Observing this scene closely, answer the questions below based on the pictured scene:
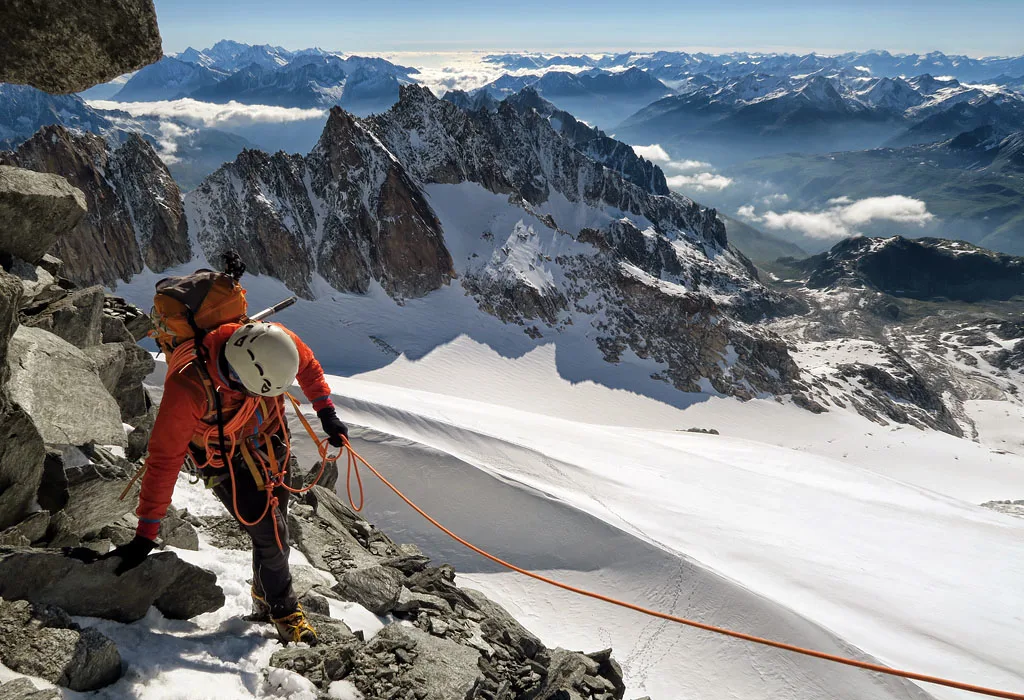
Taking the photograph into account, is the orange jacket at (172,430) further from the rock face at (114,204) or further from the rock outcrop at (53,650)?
the rock face at (114,204)

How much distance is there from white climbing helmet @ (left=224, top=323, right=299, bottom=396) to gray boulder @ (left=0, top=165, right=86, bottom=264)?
15.6 ft

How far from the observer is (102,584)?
477 cm

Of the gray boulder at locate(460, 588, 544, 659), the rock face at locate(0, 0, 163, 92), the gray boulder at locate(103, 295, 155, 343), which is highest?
the rock face at locate(0, 0, 163, 92)

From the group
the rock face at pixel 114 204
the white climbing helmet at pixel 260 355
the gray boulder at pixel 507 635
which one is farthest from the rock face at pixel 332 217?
the white climbing helmet at pixel 260 355

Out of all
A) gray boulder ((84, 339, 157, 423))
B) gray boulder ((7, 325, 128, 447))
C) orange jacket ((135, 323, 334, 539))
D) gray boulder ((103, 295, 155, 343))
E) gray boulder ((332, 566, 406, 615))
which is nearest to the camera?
orange jacket ((135, 323, 334, 539))

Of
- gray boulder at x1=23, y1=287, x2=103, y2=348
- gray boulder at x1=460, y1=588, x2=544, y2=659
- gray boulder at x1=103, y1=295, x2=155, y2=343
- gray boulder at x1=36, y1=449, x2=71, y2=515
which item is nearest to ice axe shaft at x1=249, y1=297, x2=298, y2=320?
gray boulder at x1=36, y1=449, x2=71, y2=515

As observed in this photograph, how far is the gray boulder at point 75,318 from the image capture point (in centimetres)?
828

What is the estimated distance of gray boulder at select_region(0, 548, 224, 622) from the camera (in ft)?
14.7

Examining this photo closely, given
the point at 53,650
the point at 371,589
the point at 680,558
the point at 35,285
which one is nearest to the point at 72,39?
the point at 35,285

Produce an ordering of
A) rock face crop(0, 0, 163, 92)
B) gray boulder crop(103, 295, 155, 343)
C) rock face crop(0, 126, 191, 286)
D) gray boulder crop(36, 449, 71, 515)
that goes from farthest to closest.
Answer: rock face crop(0, 126, 191, 286) → gray boulder crop(103, 295, 155, 343) → gray boulder crop(36, 449, 71, 515) → rock face crop(0, 0, 163, 92)

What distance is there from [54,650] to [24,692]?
1.64 feet

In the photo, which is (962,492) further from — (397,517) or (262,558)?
(262,558)

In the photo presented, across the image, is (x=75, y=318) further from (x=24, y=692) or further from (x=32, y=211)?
(x=24, y=692)

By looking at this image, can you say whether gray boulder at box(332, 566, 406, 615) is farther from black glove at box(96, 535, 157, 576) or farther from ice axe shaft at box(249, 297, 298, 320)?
ice axe shaft at box(249, 297, 298, 320)
